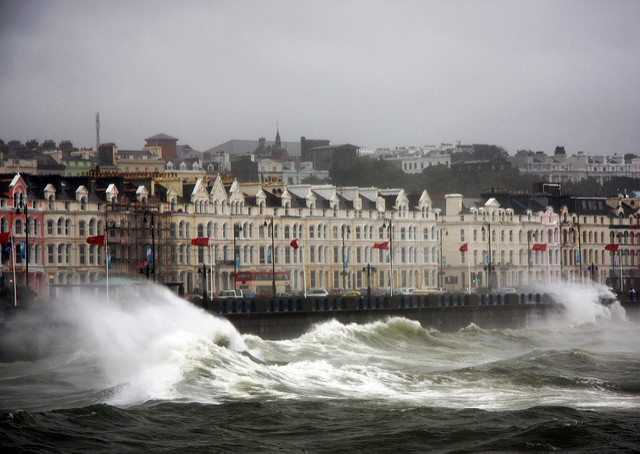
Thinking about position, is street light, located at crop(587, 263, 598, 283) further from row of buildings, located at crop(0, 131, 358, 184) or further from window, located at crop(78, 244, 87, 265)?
window, located at crop(78, 244, 87, 265)

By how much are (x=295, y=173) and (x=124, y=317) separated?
139 meters

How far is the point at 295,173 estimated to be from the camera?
193375mm

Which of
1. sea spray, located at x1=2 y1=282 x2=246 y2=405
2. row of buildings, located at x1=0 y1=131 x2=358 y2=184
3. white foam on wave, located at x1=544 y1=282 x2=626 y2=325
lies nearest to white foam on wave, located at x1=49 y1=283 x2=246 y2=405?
sea spray, located at x1=2 y1=282 x2=246 y2=405

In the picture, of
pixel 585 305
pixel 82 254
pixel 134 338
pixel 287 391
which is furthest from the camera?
pixel 585 305

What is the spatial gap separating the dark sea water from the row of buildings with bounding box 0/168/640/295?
40.4 ft

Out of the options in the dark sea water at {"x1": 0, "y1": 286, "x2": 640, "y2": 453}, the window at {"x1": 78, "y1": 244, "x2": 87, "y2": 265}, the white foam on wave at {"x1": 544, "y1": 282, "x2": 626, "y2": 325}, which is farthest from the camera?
the white foam on wave at {"x1": 544, "y1": 282, "x2": 626, "y2": 325}

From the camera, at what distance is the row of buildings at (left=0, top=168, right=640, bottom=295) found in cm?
8581

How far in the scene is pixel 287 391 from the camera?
142ft

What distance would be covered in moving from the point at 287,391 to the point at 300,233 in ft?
197

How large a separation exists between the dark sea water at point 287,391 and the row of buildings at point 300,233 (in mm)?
12324

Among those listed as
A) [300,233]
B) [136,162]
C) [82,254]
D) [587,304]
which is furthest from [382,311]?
[136,162]

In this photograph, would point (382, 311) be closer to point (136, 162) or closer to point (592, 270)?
point (592, 270)

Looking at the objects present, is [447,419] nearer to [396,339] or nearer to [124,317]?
[124,317]

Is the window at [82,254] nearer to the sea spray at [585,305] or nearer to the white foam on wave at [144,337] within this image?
the white foam on wave at [144,337]
